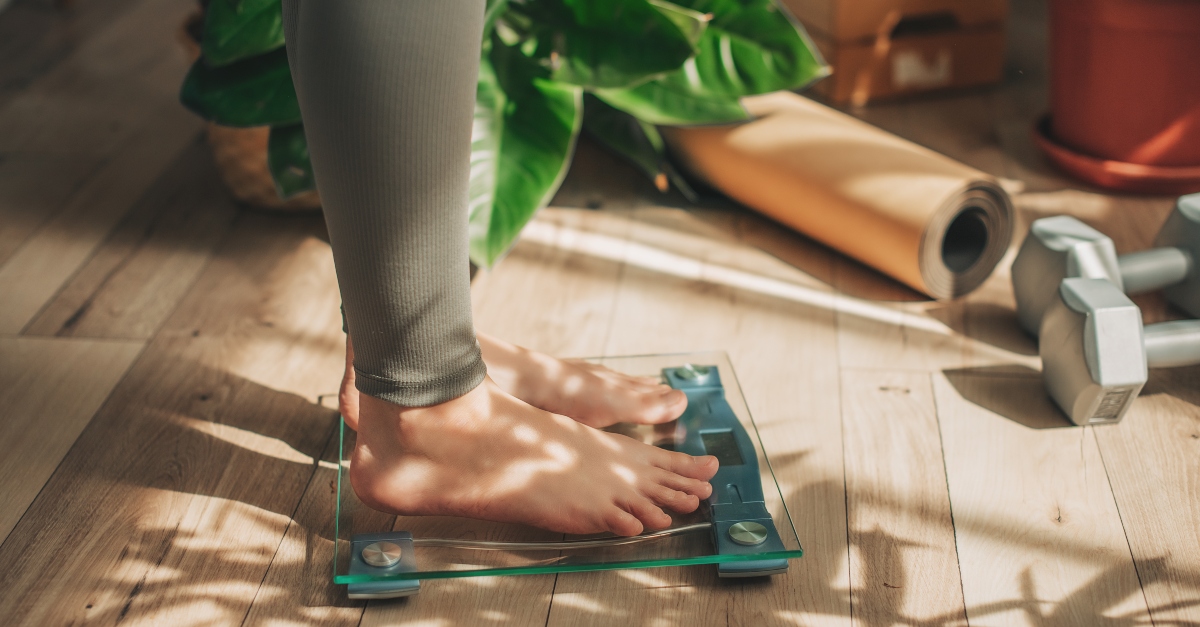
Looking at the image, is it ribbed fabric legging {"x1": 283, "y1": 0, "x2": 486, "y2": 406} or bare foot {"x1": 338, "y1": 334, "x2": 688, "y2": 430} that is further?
bare foot {"x1": 338, "y1": 334, "x2": 688, "y2": 430}

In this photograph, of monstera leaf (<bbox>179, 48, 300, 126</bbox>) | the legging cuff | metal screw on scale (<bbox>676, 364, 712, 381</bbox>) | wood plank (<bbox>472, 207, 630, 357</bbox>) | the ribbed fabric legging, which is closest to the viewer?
the ribbed fabric legging

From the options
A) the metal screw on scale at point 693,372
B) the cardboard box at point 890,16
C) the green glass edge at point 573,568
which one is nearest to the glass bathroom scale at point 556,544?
the green glass edge at point 573,568

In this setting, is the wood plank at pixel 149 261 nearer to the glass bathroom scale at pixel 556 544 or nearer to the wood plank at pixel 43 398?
the wood plank at pixel 43 398

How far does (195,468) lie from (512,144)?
2.15 ft

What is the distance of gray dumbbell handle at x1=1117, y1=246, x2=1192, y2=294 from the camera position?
127 cm

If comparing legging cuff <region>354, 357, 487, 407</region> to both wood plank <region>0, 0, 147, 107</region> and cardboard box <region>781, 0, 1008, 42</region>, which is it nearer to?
cardboard box <region>781, 0, 1008, 42</region>

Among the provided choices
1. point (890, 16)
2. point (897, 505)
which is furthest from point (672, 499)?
point (890, 16)

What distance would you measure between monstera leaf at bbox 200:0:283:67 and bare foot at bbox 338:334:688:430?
22.5 inches

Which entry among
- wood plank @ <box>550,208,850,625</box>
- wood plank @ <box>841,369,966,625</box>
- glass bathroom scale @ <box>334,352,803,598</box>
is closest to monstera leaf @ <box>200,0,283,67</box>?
wood plank @ <box>550,208,850,625</box>

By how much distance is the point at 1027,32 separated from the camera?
233cm

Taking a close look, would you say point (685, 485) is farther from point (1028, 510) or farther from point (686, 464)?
point (1028, 510)

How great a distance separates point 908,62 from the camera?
6.63 ft

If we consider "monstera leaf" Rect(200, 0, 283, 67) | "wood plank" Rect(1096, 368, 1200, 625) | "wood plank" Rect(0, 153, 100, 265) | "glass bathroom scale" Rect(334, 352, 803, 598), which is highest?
"monstera leaf" Rect(200, 0, 283, 67)

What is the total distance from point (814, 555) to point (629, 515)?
188mm
